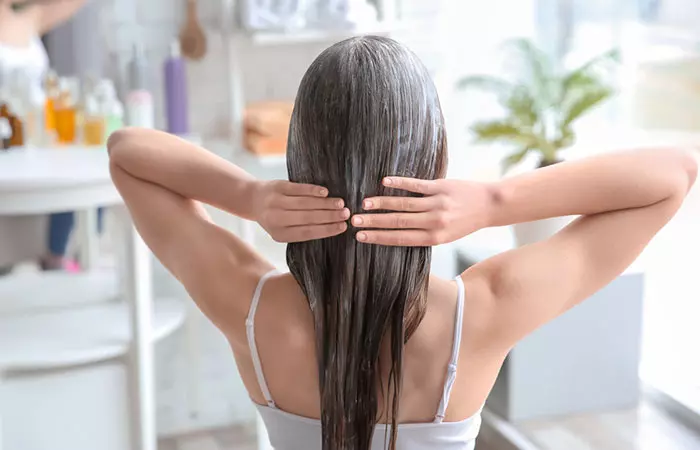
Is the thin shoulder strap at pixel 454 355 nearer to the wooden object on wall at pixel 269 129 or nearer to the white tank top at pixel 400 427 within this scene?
the white tank top at pixel 400 427

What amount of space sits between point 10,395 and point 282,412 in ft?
4.25

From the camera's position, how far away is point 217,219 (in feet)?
8.41

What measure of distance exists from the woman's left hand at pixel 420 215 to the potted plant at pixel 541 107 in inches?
52.8

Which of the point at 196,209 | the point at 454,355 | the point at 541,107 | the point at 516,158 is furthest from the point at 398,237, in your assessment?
the point at 541,107

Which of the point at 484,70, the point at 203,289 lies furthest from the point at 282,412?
the point at 484,70

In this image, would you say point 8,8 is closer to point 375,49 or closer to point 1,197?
point 1,197

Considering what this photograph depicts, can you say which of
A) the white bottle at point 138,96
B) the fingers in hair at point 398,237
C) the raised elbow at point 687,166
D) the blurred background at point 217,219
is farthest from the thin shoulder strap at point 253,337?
the white bottle at point 138,96

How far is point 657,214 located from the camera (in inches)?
42.8

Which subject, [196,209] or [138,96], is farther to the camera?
[138,96]

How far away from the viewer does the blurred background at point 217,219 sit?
218 cm

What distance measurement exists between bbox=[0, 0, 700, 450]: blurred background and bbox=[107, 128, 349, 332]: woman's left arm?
2.56ft

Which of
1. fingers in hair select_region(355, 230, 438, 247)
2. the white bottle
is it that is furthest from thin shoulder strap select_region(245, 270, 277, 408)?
the white bottle

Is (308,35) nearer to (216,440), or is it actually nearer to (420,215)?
(216,440)

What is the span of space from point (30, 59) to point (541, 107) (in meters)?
1.39
